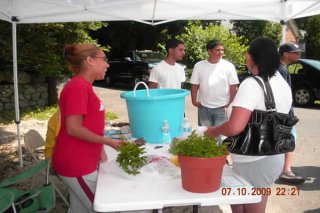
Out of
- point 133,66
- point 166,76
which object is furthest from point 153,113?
point 133,66

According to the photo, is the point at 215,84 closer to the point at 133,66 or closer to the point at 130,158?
the point at 130,158

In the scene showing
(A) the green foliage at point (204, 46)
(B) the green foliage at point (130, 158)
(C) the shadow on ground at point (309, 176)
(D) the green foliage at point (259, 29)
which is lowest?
(C) the shadow on ground at point (309, 176)

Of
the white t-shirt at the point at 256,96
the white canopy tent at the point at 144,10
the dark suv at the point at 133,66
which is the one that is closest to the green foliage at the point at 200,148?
the white t-shirt at the point at 256,96

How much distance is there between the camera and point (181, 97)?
118 inches

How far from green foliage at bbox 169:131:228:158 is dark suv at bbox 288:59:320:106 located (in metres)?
9.21

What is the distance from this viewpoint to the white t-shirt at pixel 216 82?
468 cm

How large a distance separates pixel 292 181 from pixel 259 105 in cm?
267

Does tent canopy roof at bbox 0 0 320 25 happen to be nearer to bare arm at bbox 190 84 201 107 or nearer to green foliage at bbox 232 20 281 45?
bare arm at bbox 190 84 201 107

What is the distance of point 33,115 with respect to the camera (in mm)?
9219

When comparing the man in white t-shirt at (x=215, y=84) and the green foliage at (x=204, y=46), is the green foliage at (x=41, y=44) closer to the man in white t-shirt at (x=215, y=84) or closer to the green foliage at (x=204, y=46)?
the man in white t-shirt at (x=215, y=84)

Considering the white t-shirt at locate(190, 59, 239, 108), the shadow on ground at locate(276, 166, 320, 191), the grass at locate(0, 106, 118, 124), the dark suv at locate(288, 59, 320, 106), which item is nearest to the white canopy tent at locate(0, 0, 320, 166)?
the white t-shirt at locate(190, 59, 239, 108)

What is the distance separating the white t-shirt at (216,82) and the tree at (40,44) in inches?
222

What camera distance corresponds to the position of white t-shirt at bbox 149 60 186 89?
469cm

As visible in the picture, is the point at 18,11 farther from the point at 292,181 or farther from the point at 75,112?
the point at 292,181
